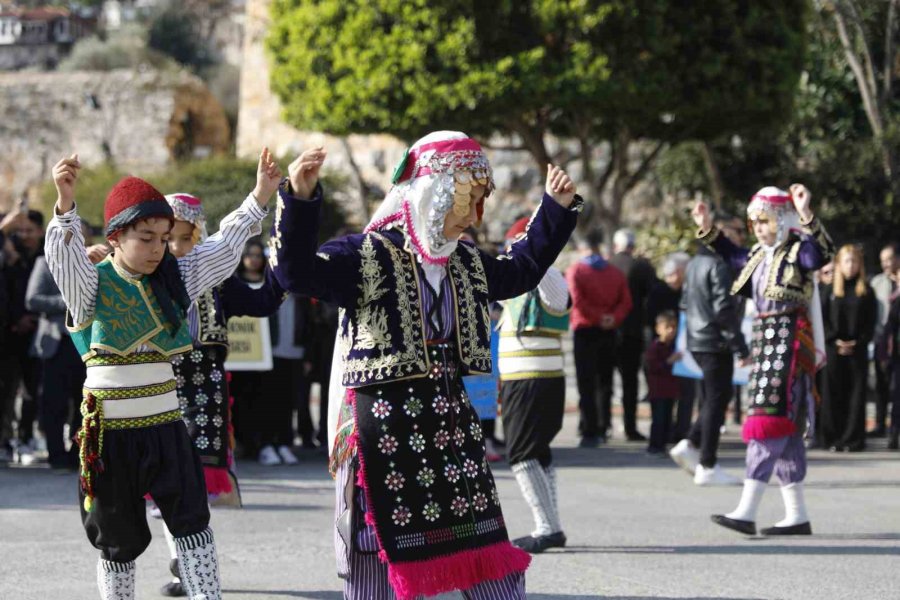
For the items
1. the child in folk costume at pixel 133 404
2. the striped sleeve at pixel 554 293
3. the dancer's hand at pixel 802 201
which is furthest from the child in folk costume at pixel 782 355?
the child in folk costume at pixel 133 404

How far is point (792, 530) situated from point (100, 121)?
3088 centimetres

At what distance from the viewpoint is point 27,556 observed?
7.64 m

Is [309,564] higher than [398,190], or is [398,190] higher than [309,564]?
[398,190]

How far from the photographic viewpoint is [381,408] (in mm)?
4812

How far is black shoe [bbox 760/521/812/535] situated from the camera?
8242 millimetres

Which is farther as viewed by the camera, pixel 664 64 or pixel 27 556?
pixel 664 64

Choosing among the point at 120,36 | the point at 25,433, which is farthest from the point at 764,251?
the point at 120,36

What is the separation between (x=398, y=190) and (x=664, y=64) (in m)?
14.4

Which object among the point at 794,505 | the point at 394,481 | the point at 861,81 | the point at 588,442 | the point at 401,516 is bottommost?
the point at 588,442

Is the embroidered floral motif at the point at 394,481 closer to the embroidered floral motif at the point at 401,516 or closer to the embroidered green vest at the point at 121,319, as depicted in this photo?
the embroidered floral motif at the point at 401,516

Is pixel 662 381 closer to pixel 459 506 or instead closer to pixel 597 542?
pixel 597 542

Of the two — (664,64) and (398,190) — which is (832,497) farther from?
(664,64)

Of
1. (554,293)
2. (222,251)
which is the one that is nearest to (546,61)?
(554,293)

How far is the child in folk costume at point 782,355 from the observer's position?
813 centimetres
